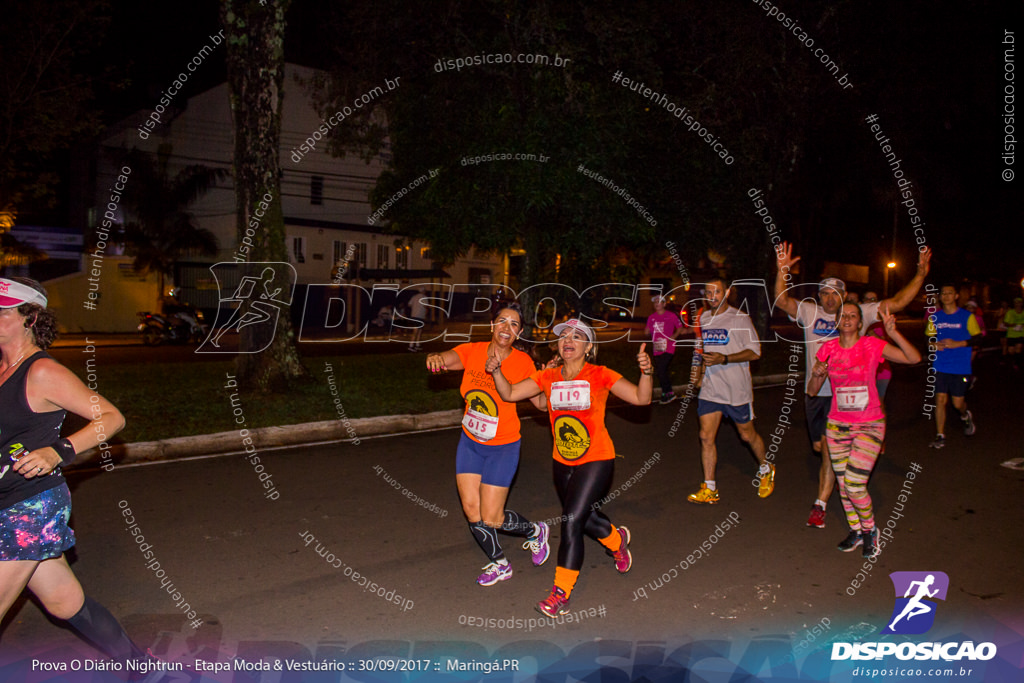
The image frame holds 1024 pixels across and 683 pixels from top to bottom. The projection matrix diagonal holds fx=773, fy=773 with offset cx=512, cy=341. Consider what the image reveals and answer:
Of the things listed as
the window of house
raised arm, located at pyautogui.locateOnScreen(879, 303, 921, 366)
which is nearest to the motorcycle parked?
the window of house

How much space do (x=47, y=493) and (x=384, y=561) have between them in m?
2.53

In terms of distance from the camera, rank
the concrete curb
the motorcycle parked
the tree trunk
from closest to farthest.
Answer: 1. the concrete curb
2. the tree trunk
3. the motorcycle parked

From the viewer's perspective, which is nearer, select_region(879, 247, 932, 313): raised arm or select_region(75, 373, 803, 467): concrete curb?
select_region(879, 247, 932, 313): raised arm

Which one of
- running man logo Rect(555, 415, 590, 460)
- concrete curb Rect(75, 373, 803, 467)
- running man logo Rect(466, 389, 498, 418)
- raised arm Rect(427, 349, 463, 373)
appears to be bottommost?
concrete curb Rect(75, 373, 803, 467)

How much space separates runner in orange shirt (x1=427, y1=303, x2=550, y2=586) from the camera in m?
5.02

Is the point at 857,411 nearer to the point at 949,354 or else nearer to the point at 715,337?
the point at 715,337

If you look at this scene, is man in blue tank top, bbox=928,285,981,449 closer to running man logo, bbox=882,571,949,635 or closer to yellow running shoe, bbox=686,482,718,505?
yellow running shoe, bbox=686,482,718,505

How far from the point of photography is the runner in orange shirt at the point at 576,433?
183 inches

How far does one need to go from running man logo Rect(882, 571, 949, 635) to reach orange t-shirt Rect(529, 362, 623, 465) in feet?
6.41

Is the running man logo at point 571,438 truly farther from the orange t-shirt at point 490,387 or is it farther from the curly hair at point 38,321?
the curly hair at point 38,321

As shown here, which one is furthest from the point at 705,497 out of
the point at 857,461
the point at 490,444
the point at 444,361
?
the point at 444,361

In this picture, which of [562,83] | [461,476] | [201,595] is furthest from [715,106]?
[201,595]

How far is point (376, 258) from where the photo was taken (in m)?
38.0

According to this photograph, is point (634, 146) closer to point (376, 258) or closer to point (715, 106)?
point (715, 106)
